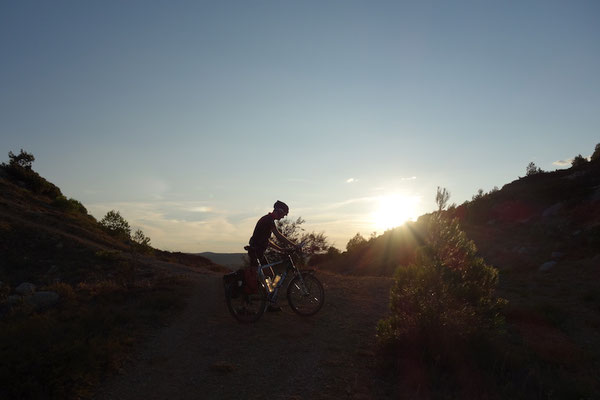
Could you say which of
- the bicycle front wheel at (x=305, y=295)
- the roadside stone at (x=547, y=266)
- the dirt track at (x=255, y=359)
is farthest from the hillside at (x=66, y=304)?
the roadside stone at (x=547, y=266)

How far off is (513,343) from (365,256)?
70.2 feet

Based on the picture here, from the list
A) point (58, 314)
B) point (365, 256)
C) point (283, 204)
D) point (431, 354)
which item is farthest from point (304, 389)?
point (365, 256)

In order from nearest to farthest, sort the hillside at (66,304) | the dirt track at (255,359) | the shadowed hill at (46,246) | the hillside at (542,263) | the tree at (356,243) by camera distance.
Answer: the hillside at (66,304), the dirt track at (255,359), the hillside at (542,263), the shadowed hill at (46,246), the tree at (356,243)

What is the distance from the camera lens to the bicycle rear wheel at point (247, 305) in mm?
8805

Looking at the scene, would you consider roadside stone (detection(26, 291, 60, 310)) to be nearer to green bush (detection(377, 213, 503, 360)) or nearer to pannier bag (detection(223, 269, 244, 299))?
pannier bag (detection(223, 269, 244, 299))

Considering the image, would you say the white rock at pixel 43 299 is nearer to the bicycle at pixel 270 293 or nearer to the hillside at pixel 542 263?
the bicycle at pixel 270 293

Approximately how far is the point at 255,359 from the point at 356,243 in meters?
27.7

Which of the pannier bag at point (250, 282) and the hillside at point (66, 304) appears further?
the pannier bag at point (250, 282)

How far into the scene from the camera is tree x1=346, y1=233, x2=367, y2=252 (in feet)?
110

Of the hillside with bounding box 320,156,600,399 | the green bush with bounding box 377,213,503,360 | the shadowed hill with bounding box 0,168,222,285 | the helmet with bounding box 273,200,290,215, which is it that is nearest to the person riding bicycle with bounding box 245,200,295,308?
the helmet with bounding box 273,200,290,215

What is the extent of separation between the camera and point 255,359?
22.7ft

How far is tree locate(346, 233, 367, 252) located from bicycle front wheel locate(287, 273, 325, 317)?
24065 mm

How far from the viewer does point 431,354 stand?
6.92 m

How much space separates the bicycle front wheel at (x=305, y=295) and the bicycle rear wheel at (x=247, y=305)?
26.6 inches
